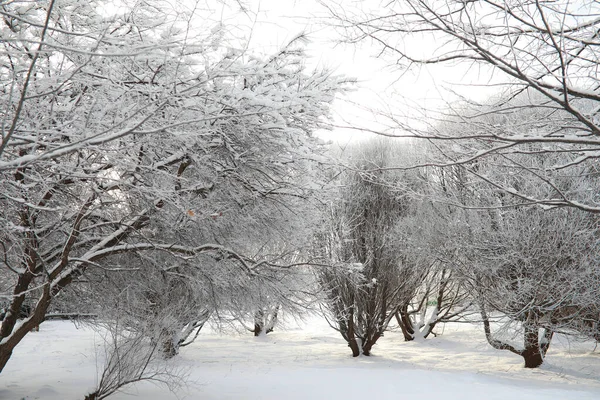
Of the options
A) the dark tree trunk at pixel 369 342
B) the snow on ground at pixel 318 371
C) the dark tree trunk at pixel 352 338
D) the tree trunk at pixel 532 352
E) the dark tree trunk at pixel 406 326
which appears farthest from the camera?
the dark tree trunk at pixel 406 326

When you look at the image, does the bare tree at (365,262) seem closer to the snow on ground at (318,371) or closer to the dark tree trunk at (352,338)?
the dark tree trunk at (352,338)

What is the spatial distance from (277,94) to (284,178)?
2.00 meters

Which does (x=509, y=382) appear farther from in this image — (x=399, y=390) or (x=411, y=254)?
(x=411, y=254)

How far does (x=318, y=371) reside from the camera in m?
10.4

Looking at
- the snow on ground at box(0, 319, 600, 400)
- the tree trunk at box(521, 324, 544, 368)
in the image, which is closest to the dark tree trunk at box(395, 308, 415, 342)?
the snow on ground at box(0, 319, 600, 400)

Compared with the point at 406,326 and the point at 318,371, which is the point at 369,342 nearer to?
the point at 318,371

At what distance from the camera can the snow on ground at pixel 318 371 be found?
8125mm

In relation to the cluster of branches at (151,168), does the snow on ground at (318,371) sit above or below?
below

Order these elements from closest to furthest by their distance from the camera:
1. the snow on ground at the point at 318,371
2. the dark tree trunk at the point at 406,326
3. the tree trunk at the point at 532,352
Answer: the snow on ground at the point at 318,371 < the tree trunk at the point at 532,352 < the dark tree trunk at the point at 406,326

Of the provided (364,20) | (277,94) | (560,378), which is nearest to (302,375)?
(560,378)

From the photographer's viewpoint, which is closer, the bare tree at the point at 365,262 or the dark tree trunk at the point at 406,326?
the bare tree at the point at 365,262

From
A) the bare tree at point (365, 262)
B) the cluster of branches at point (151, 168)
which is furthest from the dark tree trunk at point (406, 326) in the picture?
the cluster of branches at point (151, 168)

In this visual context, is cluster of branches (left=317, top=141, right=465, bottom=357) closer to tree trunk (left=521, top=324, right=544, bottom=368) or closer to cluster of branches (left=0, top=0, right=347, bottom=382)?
tree trunk (left=521, top=324, right=544, bottom=368)

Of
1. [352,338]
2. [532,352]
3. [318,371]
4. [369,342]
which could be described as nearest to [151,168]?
[318,371]
